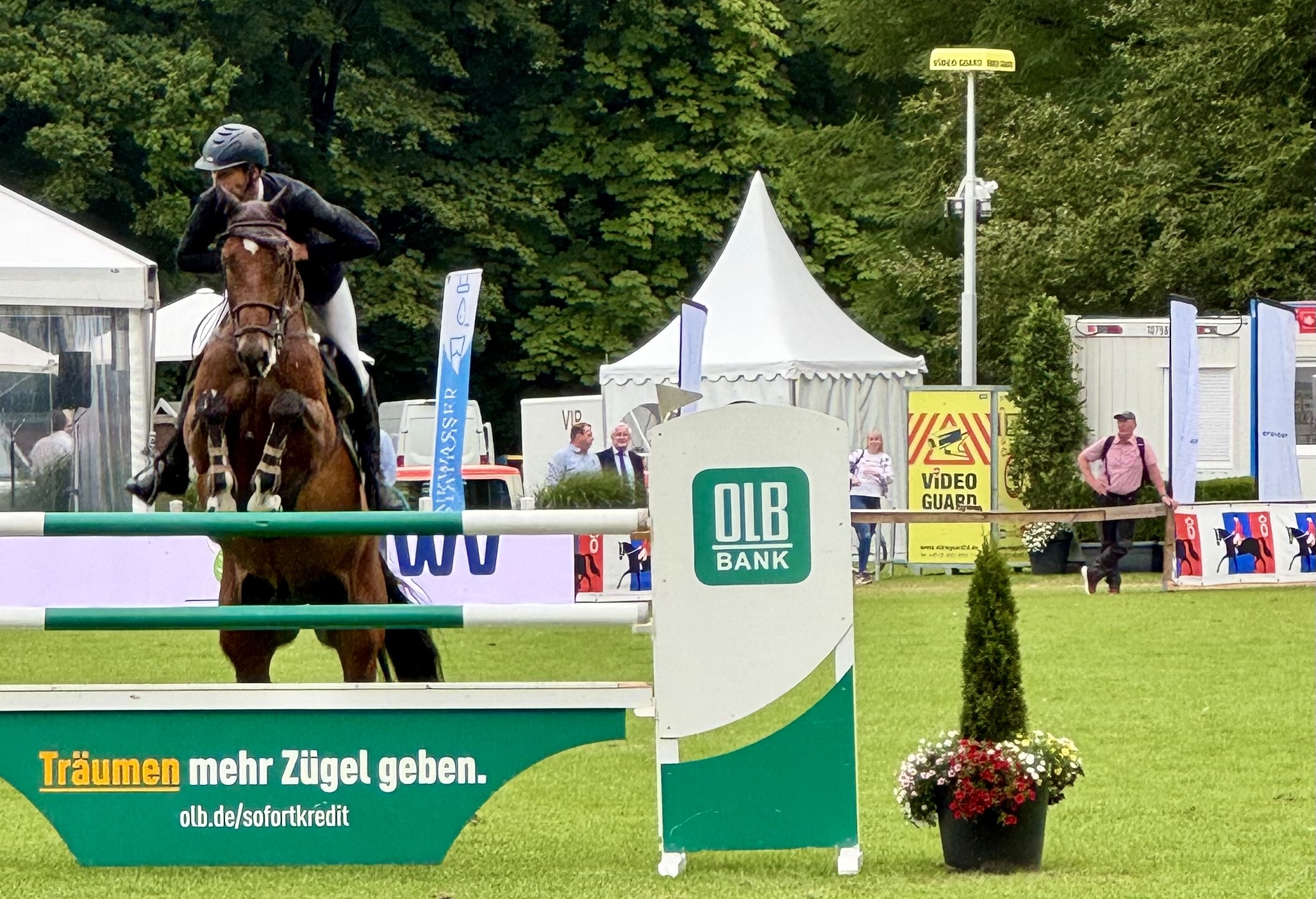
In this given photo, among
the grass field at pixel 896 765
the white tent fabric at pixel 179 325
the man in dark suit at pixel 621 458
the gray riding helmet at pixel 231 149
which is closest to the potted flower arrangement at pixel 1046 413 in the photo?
the man in dark suit at pixel 621 458

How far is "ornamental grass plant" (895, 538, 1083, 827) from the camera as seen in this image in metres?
5.69

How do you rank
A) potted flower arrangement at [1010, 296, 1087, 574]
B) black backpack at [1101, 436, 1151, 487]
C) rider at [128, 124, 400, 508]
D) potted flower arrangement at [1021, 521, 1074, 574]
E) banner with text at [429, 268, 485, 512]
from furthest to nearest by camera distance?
potted flower arrangement at [1010, 296, 1087, 574]
potted flower arrangement at [1021, 521, 1074, 574]
black backpack at [1101, 436, 1151, 487]
banner with text at [429, 268, 485, 512]
rider at [128, 124, 400, 508]

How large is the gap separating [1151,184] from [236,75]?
1572 cm

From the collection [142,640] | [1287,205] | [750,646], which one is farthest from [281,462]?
[1287,205]

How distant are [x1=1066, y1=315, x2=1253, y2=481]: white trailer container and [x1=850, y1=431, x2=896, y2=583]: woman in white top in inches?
162

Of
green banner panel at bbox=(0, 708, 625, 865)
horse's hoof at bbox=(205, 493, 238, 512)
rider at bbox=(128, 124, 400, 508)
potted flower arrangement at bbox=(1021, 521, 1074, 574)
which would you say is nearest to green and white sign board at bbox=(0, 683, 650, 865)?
green banner panel at bbox=(0, 708, 625, 865)

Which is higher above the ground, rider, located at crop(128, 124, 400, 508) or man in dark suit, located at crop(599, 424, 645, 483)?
rider, located at crop(128, 124, 400, 508)

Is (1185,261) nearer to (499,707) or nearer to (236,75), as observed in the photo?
(236,75)

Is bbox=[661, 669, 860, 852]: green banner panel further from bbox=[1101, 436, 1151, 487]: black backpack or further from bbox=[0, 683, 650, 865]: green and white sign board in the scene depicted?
bbox=[1101, 436, 1151, 487]: black backpack

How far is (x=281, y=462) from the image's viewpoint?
24.4ft

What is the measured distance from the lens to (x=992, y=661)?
5.80m

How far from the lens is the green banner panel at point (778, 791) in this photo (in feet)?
18.7

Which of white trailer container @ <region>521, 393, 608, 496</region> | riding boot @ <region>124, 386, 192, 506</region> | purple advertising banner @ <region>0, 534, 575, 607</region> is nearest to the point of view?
riding boot @ <region>124, 386, 192, 506</region>

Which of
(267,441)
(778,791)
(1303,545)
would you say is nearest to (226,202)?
(267,441)
